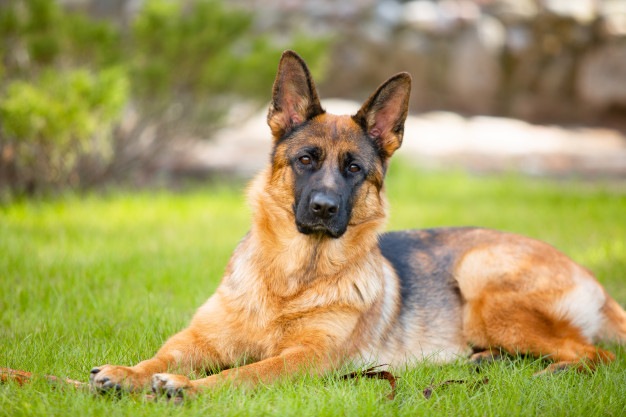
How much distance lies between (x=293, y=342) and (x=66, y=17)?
23.3 feet

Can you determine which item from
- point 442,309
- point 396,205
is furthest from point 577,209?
point 442,309

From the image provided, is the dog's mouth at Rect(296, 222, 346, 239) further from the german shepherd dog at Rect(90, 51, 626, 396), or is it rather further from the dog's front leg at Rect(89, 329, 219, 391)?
the dog's front leg at Rect(89, 329, 219, 391)

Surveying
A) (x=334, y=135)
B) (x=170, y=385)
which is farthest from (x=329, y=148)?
(x=170, y=385)

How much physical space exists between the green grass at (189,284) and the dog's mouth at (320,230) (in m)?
0.87

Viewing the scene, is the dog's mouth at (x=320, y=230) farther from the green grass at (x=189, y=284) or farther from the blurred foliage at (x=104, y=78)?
the blurred foliage at (x=104, y=78)

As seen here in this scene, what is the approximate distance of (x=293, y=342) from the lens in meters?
3.53

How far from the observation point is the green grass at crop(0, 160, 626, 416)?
305 cm

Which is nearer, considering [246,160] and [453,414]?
[453,414]

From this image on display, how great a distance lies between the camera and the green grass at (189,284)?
305cm

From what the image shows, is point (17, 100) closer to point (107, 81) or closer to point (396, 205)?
point (107, 81)

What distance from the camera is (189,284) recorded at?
212 inches

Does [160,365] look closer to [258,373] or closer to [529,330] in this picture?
[258,373]

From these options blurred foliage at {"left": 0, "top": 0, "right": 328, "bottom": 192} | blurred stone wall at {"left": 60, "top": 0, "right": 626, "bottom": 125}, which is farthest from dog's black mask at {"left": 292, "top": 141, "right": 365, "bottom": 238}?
blurred stone wall at {"left": 60, "top": 0, "right": 626, "bottom": 125}

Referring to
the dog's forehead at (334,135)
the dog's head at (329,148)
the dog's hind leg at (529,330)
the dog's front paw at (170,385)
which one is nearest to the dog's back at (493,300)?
the dog's hind leg at (529,330)
